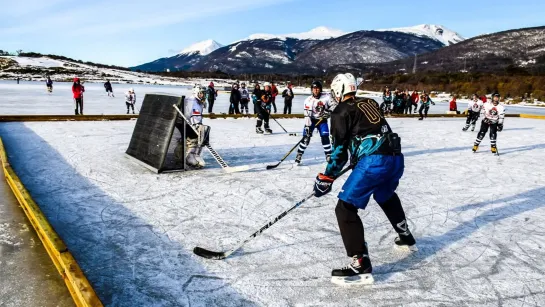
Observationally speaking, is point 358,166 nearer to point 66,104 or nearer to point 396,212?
point 396,212

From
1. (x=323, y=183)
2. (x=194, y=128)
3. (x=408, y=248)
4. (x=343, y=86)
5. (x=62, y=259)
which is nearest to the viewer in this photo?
(x=62, y=259)

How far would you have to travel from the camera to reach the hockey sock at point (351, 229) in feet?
9.30

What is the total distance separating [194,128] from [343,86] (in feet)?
11.8

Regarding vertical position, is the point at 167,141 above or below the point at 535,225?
above

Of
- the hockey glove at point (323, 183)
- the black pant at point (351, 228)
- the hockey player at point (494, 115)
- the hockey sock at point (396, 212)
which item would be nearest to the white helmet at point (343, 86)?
the hockey glove at point (323, 183)

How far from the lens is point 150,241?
352cm

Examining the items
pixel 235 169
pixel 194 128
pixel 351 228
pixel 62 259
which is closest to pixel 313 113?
pixel 235 169

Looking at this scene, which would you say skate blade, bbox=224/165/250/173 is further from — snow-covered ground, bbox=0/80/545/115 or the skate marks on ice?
snow-covered ground, bbox=0/80/545/115

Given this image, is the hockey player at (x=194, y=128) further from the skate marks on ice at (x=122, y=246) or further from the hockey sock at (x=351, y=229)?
the hockey sock at (x=351, y=229)

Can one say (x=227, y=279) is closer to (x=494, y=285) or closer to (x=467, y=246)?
(x=494, y=285)

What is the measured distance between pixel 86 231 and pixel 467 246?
11.7 feet

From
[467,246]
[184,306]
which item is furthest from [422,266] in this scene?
[184,306]

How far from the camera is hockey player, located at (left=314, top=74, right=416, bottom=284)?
2838mm

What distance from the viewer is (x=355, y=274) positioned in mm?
2857
